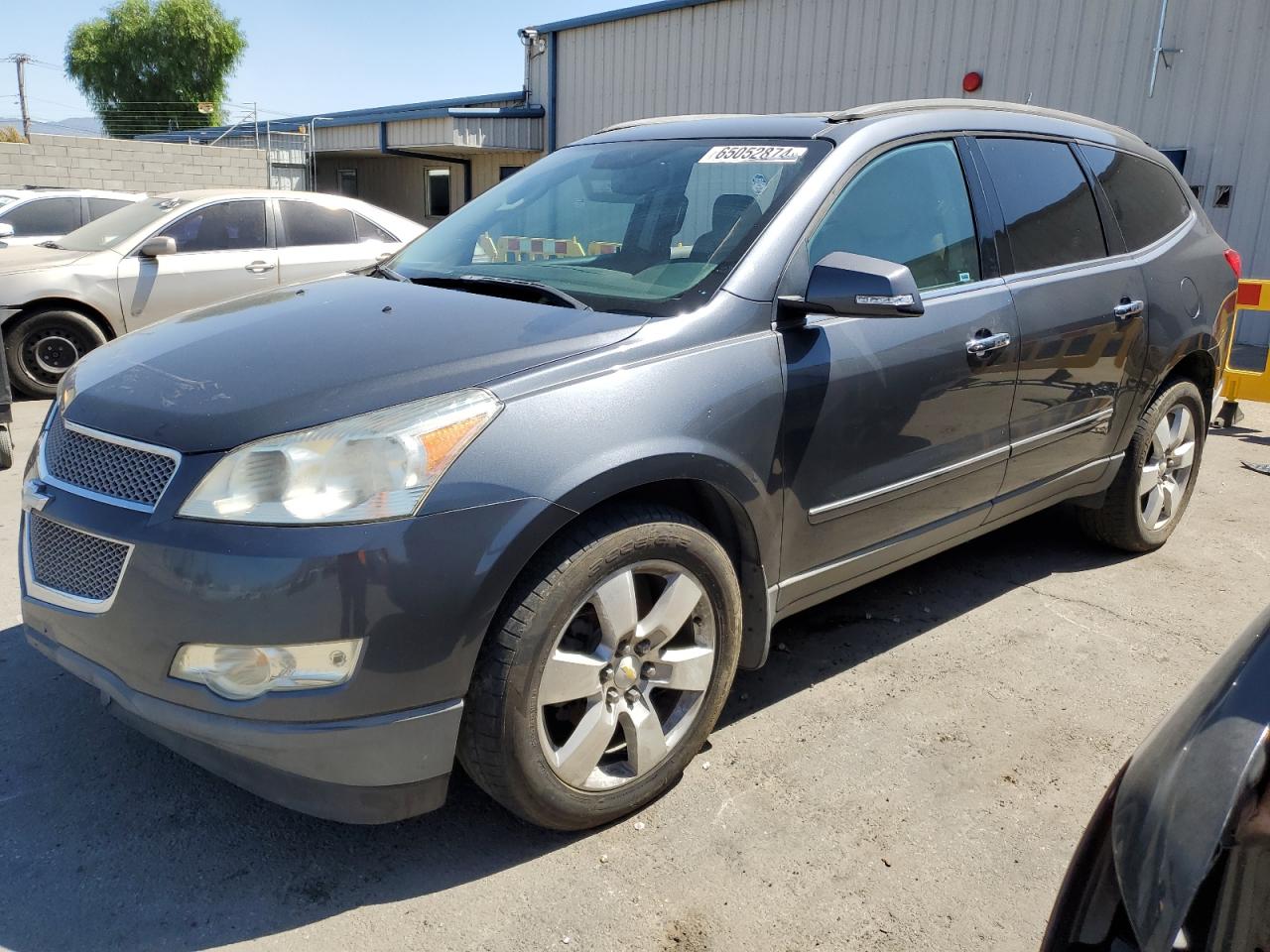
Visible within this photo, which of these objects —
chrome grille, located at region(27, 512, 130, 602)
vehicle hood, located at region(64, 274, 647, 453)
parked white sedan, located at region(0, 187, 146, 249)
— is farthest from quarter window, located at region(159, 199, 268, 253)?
chrome grille, located at region(27, 512, 130, 602)

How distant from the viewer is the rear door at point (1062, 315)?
11.7 feet

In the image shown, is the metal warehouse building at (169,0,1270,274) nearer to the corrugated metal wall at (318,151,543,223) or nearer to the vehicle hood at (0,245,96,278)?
the corrugated metal wall at (318,151,543,223)

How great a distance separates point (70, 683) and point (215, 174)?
66.5 ft

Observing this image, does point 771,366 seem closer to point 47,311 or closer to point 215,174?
point 47,311

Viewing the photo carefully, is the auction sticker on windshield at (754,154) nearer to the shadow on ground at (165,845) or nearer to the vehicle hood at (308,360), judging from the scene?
the vehicle hood at (308,360)

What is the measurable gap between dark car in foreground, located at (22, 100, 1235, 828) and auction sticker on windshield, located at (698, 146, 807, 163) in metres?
0.01

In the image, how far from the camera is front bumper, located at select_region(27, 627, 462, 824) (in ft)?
7.00

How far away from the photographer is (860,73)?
14.4 m

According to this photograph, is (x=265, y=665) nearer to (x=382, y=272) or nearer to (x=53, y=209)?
(x=382, y=272)

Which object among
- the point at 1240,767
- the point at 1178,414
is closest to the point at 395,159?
the point at 1178,414

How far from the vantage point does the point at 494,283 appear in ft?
9.89

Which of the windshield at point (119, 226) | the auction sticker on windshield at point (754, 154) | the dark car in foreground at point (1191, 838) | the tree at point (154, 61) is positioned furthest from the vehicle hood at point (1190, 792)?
the tree at point (154, 61)

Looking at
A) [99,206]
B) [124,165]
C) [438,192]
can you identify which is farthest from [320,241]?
[438,192]

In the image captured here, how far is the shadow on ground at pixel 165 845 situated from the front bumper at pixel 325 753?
0.94 feet
